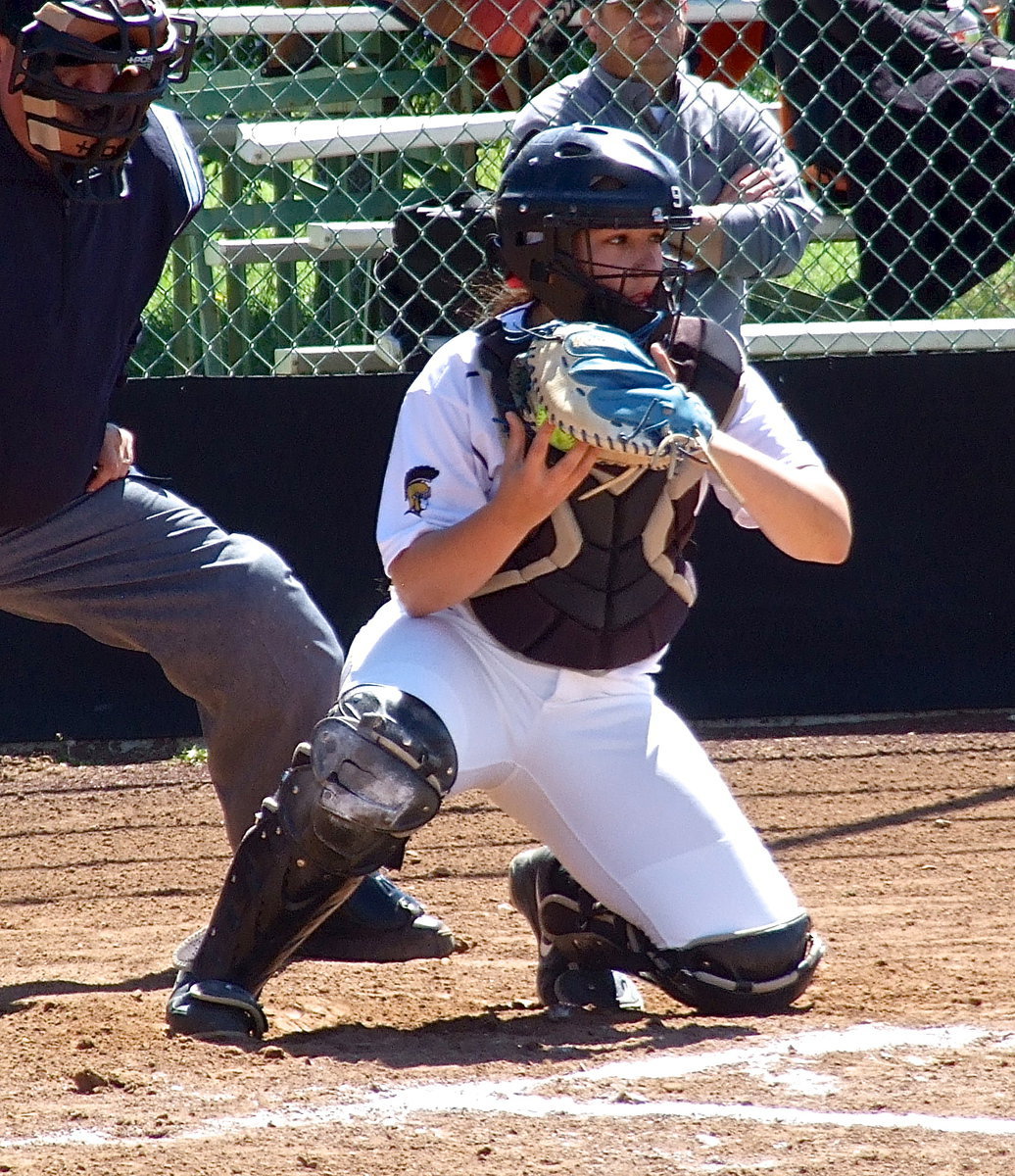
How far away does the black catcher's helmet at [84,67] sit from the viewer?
2775 mm

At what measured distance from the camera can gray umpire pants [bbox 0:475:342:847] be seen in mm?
3250

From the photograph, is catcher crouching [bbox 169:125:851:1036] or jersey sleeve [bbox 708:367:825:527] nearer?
catcher crouching [bbox 169:125:851:1036]

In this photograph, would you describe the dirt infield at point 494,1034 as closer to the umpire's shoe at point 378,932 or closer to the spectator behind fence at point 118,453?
the umpire's shoe at point 378,932

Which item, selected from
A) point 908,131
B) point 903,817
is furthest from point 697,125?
point 903,817

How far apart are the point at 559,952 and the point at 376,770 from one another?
629 millimetres

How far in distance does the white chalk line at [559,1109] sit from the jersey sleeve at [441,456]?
36.1 inches

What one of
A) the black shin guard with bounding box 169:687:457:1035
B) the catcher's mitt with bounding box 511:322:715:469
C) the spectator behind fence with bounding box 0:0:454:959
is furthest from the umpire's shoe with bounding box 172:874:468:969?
the catcher's mitt with bounding box 511:322:715:469

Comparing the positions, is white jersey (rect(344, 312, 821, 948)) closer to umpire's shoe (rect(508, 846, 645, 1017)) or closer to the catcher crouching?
the catcher crouching

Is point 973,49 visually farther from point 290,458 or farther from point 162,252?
point 162,252

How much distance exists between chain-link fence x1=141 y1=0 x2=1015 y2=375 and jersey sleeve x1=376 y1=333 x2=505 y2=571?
1.98 m

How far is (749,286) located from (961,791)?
178 centimetres

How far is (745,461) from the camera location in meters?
2.93

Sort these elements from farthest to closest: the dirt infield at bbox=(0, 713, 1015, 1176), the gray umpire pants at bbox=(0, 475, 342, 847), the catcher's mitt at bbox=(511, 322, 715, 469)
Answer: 1. the gray umpire pants at bbox=(0, 475, 342, 847)
2. the catcher's mitt at bbox=(511, 322, 715, 469)
3. the dirt infield at bbox=(0, 713, 1015, 1176)

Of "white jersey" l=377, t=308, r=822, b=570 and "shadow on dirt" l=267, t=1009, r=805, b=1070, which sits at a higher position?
"white jersey" l=377, t=308, r=822, b=570
